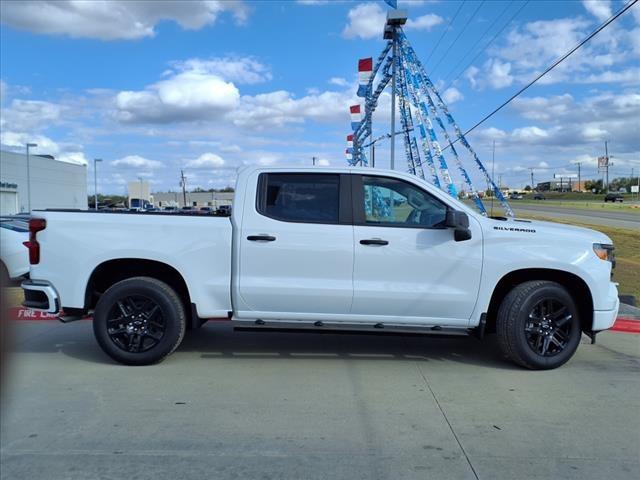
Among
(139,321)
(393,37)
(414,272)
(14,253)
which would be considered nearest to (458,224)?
(414,272)

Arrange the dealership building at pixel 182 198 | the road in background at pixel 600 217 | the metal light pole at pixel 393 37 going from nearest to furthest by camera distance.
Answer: the metal light pole at pixel 393 37 → the road in background at pixel 600 217 → the dealership building at pixel 182 198

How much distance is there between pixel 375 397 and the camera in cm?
491

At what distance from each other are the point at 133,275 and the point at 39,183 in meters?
65.7

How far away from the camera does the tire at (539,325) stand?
217 inches

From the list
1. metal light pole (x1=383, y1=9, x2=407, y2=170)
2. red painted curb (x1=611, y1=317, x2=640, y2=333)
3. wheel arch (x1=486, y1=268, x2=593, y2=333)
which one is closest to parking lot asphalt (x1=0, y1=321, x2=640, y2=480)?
wheel arch (x1=486, y1=268, x2=593, y2=333)

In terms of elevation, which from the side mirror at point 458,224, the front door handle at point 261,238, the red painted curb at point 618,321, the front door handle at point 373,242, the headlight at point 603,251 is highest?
the side mirror at point 458,224

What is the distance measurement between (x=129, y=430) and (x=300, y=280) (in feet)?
6.94

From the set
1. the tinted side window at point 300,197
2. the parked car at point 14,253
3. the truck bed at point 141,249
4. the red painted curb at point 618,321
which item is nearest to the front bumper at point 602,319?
the red painted curb at point 618,321

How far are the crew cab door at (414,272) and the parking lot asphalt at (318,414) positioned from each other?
63cm

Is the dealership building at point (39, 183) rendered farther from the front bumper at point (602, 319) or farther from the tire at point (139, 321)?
the front bumper at point (602, 319)

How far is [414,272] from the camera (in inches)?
219

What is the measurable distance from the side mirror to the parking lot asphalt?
54.4 inches

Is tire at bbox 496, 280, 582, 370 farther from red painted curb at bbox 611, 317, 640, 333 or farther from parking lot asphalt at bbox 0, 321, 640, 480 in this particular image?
red painted curb at bbox 611, 317, 640, 333

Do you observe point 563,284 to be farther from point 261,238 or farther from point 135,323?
point 135,323
